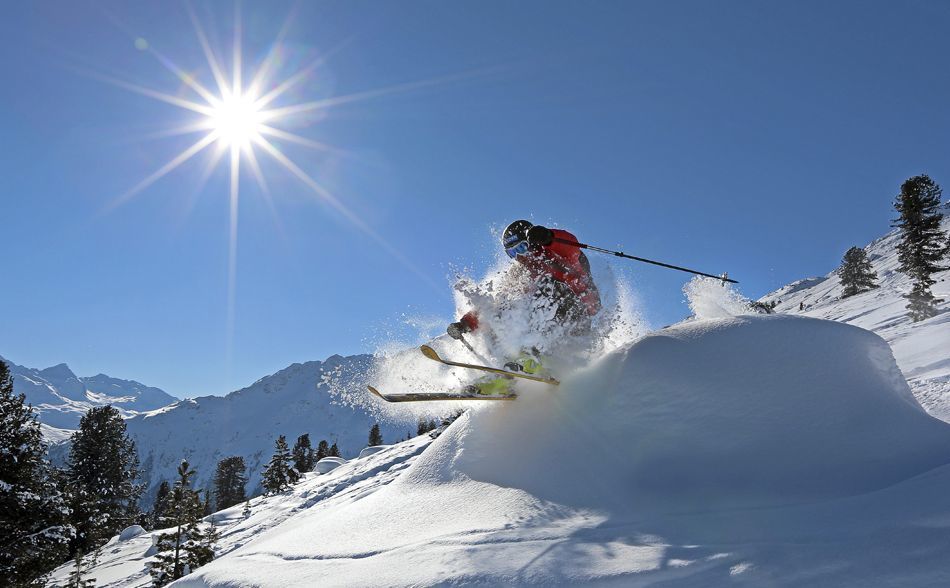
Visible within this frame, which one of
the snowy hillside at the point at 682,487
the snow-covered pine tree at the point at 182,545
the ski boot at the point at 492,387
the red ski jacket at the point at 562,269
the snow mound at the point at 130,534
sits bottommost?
the snow mound at the point at 130,534

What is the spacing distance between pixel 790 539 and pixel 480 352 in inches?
200

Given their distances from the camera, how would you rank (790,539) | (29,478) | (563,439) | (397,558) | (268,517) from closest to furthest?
1. (790,539)
2. (397,558)
3. (563,439)
4. (29,478)
5. (268,517)

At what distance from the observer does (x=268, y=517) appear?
21.4 m

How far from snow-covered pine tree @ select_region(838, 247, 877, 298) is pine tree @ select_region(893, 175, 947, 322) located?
3058 cm

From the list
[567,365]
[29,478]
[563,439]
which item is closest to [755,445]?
[563,439]

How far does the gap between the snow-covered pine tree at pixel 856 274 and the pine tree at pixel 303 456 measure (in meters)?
72.0

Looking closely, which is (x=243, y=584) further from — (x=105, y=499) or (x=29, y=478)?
(x=105, y=499)

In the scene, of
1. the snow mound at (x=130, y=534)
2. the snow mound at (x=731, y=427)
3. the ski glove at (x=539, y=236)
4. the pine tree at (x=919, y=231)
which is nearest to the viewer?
the snow mound at (x=731, y=427)

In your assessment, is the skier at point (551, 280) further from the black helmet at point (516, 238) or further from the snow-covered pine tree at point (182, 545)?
the snow-covered pine tree at point (182, 545)

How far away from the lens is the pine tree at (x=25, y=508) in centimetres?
1476

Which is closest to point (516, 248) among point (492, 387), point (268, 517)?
point (492, 387)

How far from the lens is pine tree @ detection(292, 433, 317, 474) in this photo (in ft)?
199

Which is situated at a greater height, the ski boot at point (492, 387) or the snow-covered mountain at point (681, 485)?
the ski boot at point (492, 387)

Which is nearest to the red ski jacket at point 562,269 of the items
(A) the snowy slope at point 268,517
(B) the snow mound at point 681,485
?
(B) the snow mound at point 681,485
